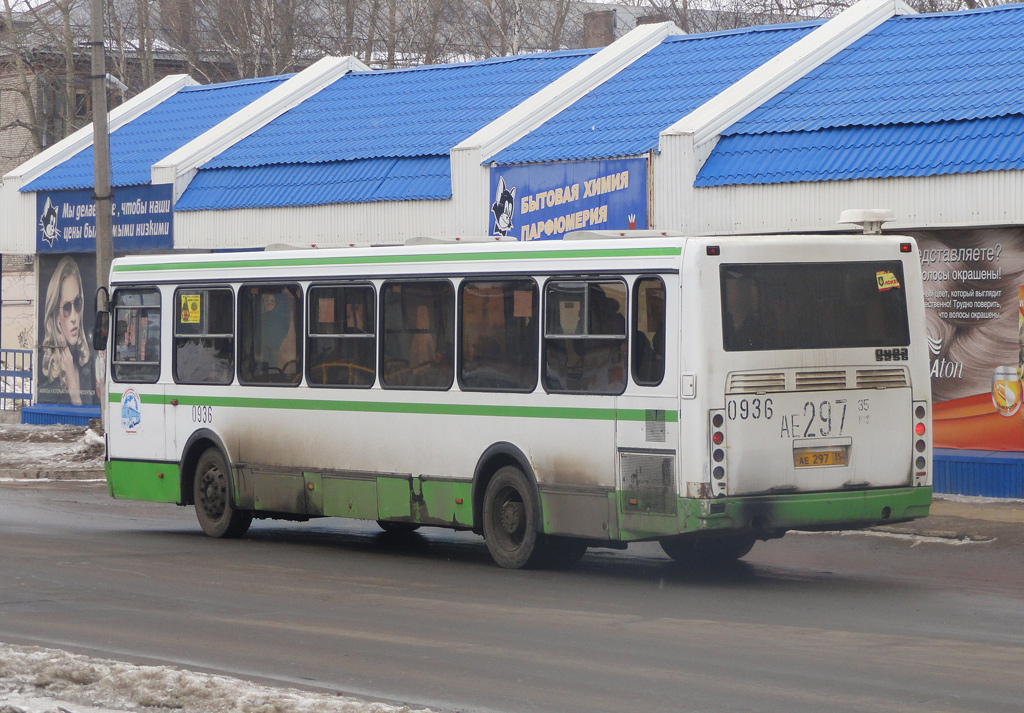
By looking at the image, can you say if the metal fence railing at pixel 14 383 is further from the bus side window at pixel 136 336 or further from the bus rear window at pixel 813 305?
the bus rear window at pixel 813 305

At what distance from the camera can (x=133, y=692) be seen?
7438 millimetres

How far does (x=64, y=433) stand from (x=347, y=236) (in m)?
6.65

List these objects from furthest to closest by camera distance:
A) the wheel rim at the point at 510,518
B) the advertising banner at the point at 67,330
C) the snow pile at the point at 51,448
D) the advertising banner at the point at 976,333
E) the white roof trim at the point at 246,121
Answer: the advertising banner at the point at 67,330, the white roof trim at the point at 246,121, the snow pile at the point at 51,448, the advertising banner at the point at 976,333, the wheel rim at the point at 510,518

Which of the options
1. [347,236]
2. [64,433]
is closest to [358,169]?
[347,236]

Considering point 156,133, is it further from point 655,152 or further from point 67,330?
point 655,152

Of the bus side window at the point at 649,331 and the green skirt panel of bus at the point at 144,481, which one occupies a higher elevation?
the bus side window at the point at 649,331

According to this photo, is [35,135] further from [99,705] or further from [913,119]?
[99,705]

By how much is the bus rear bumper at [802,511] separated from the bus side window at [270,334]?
4434 millimetres

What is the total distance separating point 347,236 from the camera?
23.3 m

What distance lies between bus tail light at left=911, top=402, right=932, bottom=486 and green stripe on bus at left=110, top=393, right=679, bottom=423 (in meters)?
1.93

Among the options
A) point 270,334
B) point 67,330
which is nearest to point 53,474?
point 67,330

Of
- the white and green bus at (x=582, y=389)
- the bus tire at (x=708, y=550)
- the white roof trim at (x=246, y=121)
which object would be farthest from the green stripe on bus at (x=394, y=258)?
the white roof trim at (x=246, y=121)

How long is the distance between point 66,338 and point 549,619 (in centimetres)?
2101

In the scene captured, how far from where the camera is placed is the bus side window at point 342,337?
43.9ft
